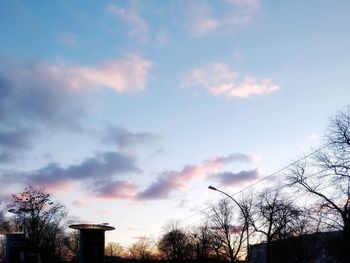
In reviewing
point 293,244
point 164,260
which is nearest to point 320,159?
point 293,244

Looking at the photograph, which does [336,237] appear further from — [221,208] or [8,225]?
[8,225]

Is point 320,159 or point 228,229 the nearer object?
point 320,159

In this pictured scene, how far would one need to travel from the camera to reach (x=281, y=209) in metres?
53.0

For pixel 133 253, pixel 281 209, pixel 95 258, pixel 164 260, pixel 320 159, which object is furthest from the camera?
pixel 133 253

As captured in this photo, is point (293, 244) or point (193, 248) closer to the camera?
point (293, 244)

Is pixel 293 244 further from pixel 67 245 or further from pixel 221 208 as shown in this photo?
pixel 67 245

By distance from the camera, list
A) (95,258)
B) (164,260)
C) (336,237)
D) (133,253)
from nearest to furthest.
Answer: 1. (95,258)
2. (336,237)
3. (164,260)
4. (133,253)

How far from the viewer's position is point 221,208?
275 ft

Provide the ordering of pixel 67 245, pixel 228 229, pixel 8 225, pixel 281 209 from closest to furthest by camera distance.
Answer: pixel 281 209, pixel 228 229, pixel 8 225, pixel 67 245

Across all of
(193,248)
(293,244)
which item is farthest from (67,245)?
(293,244)

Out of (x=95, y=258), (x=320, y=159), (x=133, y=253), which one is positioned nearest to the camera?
(x=95, y=258)

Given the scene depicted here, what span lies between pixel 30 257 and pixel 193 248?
3676 inches

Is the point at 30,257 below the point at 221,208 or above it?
below

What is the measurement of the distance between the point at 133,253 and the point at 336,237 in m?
133
